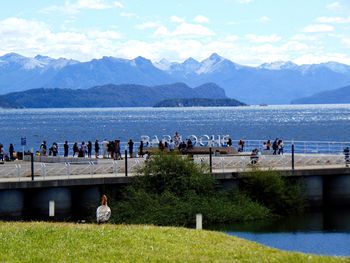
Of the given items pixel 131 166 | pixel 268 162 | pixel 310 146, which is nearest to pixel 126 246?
pixel 131 166

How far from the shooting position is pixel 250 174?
145ft

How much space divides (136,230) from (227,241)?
2699mm

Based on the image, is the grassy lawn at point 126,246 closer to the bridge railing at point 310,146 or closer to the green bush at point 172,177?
the green bush at point 172,177

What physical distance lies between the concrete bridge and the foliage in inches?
26.7

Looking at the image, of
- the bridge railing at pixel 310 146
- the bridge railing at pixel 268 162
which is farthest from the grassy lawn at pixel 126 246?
the bridge railing at pixel 310 146

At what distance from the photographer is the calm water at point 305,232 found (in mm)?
34438

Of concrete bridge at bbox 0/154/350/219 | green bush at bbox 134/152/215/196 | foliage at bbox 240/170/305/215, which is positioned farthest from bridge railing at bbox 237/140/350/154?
green bush at bbox 134/152/215/196

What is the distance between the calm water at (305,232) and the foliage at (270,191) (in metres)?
0.99

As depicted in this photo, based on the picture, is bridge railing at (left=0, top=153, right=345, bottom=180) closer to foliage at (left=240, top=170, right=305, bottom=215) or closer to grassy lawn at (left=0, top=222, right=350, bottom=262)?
foliage at (left=240, top=170, right=305, bottom=215)

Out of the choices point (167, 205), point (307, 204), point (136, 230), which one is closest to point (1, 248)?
point (136, 230)

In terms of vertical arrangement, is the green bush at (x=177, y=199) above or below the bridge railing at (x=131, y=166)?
below

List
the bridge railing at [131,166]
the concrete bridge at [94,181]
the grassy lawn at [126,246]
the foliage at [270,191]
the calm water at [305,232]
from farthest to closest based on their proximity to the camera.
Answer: the foliage at [270,191] < the bridge railing at [131,166] < the concrete bridge at [94,181] < the calm water at [305,232] < the grassy lawn at [126,246]

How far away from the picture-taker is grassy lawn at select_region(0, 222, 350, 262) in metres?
19.9

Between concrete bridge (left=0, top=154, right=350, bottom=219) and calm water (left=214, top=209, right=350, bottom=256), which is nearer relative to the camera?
calm water (left=214, top=209, right=350, bottom=256)
